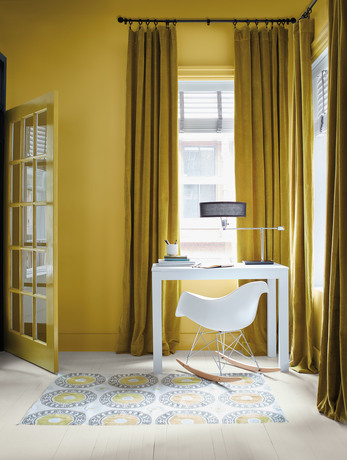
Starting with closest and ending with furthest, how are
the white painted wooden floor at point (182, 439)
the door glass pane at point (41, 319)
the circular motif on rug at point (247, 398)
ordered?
1. the white painted wooden floor at point (182, 439)
2. the circular motif on rug at point (247, 398)
3. the door glass pane at point (41, 319)

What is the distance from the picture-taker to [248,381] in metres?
2.90

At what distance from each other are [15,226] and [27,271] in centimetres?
44

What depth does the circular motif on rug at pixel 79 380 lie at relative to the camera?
2.85m

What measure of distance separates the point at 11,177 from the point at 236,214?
2.01 m

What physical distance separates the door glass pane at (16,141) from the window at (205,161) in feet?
4.74

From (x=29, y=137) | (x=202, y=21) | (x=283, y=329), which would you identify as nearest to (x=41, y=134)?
(x=29, y=137)

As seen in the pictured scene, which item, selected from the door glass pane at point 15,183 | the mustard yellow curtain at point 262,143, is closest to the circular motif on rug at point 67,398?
the mustard yellow curtain at point 262,143

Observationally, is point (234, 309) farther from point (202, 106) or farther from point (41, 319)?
point (202, 106)

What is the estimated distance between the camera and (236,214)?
10.5 feet

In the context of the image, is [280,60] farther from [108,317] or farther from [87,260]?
[108,317]

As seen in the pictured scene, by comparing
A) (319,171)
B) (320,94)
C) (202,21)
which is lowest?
(319,171)

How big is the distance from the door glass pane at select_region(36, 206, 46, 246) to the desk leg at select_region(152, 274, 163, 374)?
3.09 ft

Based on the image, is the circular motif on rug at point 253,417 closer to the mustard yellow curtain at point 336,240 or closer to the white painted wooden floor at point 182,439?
the white painted wooden floor at point 182,439

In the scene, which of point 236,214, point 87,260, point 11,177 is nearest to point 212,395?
point 236,214
